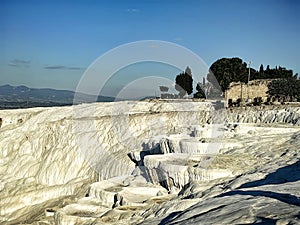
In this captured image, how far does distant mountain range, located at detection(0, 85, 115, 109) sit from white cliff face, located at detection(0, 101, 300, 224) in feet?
16.0

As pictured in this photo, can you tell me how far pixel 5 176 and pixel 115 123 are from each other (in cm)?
801

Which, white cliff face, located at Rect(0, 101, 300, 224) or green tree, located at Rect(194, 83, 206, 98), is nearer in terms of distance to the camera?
white cliff face, located at Rect(0, 101, 300, 224)

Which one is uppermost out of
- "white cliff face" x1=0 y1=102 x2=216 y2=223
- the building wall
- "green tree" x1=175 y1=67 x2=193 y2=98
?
"green tree" x1=175 y1=67 x2=193 y2=98

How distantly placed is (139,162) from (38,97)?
266 ft

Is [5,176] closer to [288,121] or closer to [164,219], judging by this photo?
[288,121]

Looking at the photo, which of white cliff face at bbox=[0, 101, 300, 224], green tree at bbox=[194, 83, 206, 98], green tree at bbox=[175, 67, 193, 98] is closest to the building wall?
white cliff face at bbox=[0, 101, 300, 224]

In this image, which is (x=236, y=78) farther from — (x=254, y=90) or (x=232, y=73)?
(x=254, y=90)

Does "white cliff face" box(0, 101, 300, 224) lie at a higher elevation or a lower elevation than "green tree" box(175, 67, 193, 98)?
lower

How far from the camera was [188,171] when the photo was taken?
13.8 meters

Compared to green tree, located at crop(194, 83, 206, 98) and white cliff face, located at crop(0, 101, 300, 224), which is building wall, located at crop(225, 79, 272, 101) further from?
green tree, located at crop(194, 83, 206, 98)

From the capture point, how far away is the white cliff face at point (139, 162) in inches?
470

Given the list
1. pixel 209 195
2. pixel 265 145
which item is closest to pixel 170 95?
pixel 265 145

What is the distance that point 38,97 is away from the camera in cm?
9919

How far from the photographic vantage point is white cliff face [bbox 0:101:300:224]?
39.1ft
